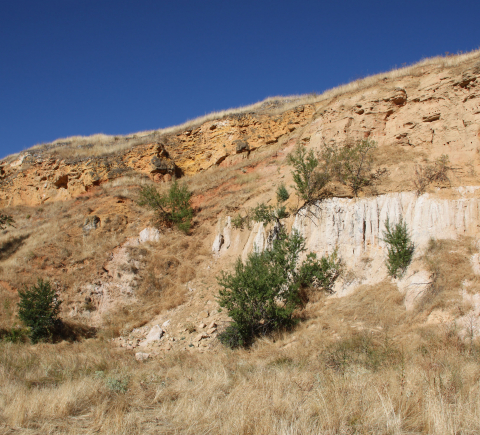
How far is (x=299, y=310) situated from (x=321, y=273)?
144 cm

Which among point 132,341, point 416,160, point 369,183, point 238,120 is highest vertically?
point 238,120

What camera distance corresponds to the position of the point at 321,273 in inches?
423

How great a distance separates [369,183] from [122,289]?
11.2 m

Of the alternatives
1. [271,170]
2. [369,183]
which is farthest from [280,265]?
[271,170]

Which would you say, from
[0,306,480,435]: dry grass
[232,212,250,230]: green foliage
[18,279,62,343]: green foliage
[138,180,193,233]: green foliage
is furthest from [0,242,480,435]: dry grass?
[138,180,193,233]: green foliage

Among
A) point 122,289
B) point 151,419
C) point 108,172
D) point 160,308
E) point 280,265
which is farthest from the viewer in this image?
point 108,172

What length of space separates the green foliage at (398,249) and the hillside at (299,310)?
0.23m

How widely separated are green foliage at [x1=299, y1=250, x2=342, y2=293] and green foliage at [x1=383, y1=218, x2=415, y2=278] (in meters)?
1.65

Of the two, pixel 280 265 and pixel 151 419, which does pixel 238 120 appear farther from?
pixel 151 419

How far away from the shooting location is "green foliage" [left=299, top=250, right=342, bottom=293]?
35.0ft

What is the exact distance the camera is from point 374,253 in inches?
412

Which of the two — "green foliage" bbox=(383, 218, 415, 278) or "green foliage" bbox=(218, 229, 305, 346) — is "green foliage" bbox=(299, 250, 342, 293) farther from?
"green foliage" bbox=(383, 218, 415, 278)

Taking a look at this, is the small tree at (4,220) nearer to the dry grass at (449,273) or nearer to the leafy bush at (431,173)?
the leafy bush at (431,173)

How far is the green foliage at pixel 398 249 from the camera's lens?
9531mm
